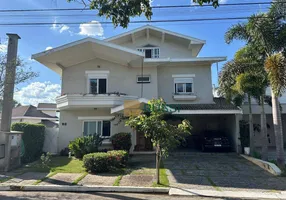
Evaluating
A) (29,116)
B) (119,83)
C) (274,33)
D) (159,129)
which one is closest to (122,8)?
(159,129)

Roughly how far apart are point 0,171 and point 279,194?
1152 cm

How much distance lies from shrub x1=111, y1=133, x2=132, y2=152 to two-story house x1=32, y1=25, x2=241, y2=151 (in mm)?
1604

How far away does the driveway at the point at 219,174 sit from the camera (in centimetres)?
882

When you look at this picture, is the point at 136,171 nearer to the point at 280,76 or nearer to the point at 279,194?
the point at 279,194

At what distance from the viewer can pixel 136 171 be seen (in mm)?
11141

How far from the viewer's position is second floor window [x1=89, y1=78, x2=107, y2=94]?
1784cm

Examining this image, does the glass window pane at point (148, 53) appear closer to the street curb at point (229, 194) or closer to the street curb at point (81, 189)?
the street curb at point (81, 189)

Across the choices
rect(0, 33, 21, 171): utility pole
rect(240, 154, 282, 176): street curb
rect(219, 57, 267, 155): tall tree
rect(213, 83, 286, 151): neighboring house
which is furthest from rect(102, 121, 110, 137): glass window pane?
rect(240, 154, 282, 176): street curb

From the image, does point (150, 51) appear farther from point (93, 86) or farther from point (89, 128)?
point (89, 128)

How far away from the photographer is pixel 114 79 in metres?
18.0

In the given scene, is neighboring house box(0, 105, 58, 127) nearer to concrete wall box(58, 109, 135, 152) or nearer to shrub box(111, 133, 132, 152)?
concrete wall box(58, 109, 135, 152)

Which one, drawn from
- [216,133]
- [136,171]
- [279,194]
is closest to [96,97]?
[136,171]

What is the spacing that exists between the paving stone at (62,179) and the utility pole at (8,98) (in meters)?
2.90

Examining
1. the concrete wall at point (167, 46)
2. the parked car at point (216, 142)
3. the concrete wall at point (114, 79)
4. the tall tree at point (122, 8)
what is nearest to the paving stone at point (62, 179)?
the tall tree at point (122, 8)
